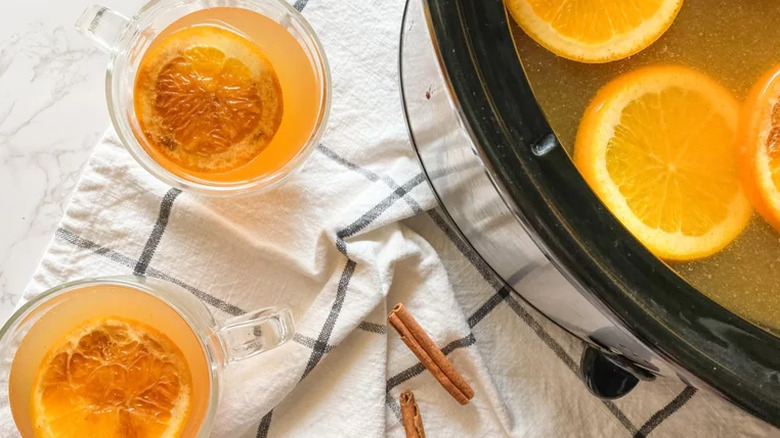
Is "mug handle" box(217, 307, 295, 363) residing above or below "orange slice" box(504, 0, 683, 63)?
below

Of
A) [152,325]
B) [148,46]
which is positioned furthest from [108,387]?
[148,46]

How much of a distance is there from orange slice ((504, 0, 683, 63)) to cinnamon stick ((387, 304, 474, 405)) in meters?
0.42

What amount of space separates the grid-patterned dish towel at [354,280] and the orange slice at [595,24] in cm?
33

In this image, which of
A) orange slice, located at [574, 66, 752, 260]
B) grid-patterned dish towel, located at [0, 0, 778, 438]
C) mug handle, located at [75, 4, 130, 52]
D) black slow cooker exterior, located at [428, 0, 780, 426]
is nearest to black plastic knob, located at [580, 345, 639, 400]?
grid-patterned dish towel, located at [0, 0, 778, 438]

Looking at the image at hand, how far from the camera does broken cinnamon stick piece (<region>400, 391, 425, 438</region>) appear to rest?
1099 mm

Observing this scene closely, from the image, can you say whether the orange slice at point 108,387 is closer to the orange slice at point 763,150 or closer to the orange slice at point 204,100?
the orange slice at point 204,100

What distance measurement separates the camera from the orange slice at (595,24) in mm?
795

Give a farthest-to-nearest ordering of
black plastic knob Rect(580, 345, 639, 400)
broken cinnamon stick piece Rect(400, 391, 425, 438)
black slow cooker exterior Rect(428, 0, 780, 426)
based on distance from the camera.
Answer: broken cinnamon stick piece Rect(400, 391, 425, 438)
black plastic knob Rect(580, 345, 639, 400)
black slow cooker exterior Rect(428, 0, 780, 426)

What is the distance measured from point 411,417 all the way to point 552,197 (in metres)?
0.54

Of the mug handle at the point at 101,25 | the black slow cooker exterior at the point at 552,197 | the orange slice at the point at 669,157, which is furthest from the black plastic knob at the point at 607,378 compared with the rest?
the mug handle at the point at 101,25

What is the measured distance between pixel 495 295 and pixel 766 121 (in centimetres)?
42

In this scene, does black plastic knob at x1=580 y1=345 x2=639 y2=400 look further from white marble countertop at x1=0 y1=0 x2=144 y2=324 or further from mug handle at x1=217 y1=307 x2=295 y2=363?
white marble countertop at x1=0 y1=0 x2=144 y2=324

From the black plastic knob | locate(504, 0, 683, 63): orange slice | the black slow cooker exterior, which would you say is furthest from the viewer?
the black plastic knob

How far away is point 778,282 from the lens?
83cm
